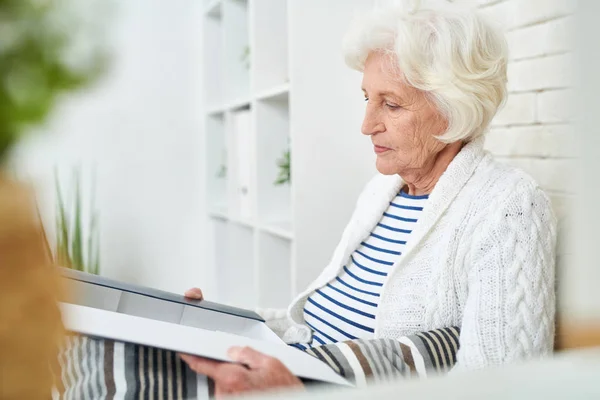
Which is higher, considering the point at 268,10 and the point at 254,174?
the point at 268,10

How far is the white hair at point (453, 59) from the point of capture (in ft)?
2.03

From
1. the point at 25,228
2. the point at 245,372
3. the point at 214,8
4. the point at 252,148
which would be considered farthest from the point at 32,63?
the point at 252,148

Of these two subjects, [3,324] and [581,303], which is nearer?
[3,324]

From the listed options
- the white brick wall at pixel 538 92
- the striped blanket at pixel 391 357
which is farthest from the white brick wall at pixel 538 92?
the striped blanket at pixel 391 357

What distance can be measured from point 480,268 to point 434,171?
139 millimetres

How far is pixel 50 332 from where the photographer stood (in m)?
0.15

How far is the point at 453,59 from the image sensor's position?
616 millimetres

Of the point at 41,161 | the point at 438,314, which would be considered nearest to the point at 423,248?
the point at 438,314

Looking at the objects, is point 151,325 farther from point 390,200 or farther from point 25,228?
point 390,200

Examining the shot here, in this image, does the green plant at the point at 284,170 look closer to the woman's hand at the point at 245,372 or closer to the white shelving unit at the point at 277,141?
the white shelving unit at the point at 277,141

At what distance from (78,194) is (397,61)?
1.09 feet

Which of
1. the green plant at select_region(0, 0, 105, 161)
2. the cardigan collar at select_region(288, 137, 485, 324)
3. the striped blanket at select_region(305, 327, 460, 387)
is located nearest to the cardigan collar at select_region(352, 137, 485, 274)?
the cardigan collar at select_region(288, 137, 485, 324)

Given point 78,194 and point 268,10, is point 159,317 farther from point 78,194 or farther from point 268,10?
point 268,10

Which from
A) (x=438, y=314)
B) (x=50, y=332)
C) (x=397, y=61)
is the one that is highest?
(x=397, y=61)
